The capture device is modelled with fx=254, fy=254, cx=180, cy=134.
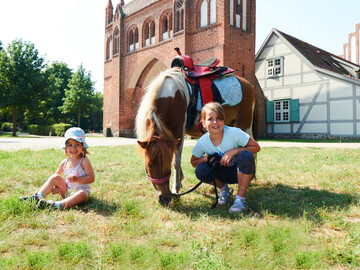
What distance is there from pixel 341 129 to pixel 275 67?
6212 mm

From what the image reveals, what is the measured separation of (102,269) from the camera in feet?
4.94

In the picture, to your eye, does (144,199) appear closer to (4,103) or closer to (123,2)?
(4,103)

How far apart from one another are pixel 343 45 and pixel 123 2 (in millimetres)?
33036

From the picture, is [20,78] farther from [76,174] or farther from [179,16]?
[76,174]

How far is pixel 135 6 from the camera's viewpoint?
21.0 metres

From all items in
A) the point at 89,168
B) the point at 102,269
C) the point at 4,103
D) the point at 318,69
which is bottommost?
the point at 102,269

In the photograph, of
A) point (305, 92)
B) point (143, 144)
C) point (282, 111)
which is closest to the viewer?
point (143, 144)

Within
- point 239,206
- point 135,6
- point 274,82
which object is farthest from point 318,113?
point 239,206

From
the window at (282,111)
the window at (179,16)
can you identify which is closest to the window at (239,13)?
the window at (179,16)

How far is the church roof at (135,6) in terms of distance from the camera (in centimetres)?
1961

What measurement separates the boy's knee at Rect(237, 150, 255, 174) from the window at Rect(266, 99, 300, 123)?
1654 cm

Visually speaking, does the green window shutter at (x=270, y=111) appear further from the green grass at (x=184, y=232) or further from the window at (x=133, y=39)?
the green grass at (x=184, y=232)

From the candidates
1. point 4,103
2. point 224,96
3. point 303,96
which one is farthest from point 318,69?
point 4,103

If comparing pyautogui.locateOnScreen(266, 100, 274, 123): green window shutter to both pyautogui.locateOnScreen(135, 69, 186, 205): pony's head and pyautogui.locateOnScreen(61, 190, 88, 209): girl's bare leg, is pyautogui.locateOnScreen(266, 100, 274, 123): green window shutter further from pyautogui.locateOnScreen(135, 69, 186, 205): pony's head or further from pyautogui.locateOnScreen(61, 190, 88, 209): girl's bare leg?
pyautogui.locateOnScreen(61, 190, 88, 209): girl's bare leg
